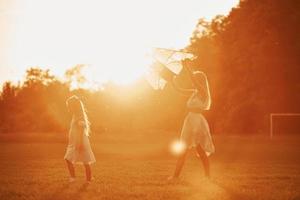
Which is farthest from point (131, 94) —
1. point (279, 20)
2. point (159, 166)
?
point (159, 166)

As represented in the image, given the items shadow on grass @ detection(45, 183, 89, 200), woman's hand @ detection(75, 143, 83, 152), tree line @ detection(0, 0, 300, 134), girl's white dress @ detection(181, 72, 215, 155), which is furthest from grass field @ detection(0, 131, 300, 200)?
tree line @ detection(0, 0, 300, 134)

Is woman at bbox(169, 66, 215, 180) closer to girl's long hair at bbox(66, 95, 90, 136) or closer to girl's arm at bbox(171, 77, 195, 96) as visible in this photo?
girl's arm at bbox(171, 77, 195, 96)

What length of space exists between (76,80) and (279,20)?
63.1 metres

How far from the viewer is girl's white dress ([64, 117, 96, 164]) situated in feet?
46.8

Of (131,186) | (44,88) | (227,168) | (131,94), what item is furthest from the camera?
(44,88)

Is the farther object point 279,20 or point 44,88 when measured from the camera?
point 44,88

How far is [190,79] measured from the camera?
1416 centimetres

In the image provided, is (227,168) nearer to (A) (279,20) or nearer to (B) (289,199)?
(B) (289,199)

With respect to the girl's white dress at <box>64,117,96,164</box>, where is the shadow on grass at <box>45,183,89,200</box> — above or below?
below

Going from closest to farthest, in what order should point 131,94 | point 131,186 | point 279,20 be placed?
1. point 131,186
2. point 279,20
3. point 131,94

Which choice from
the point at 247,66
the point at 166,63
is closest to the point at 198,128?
the point at 166,63

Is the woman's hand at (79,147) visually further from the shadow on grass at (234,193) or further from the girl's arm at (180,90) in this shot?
the shadow on grass at (234,193)

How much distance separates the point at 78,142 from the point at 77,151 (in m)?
0.21

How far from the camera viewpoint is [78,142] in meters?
14.5
